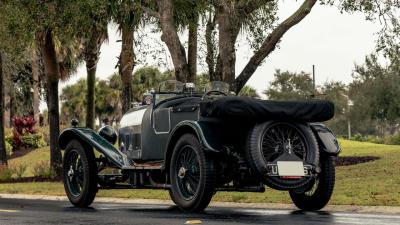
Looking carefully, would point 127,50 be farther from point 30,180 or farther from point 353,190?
point 353,190

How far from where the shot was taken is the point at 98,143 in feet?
38.3

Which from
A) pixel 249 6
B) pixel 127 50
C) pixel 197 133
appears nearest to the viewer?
pixel 197 133

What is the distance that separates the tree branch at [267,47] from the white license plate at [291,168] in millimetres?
9239

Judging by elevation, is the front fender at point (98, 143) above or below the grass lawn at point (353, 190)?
above

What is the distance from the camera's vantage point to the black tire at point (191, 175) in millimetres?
9266

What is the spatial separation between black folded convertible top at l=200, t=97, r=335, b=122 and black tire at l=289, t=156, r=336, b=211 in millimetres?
713

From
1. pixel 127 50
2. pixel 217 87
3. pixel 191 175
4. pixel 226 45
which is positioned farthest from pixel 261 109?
pixel 127 50

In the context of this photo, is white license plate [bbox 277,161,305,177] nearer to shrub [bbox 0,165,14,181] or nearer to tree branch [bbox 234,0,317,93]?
tree branch [bbox 234,0,317,93]

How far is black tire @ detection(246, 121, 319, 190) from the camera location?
895cm

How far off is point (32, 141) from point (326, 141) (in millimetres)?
35004

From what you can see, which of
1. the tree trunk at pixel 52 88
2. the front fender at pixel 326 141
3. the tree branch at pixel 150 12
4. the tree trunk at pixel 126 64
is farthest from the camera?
the tree trunk at pixel 126 64

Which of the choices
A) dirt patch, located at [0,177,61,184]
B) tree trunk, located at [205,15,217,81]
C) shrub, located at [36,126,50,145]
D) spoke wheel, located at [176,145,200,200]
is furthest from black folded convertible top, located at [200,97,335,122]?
shrub, located at [36,126,50,145]

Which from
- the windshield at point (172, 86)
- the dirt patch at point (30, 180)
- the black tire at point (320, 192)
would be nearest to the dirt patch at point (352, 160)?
the dirt patch at point (30, 180)

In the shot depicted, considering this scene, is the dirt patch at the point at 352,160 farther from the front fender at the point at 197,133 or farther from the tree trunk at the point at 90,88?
the front fender at the point at 197,133
